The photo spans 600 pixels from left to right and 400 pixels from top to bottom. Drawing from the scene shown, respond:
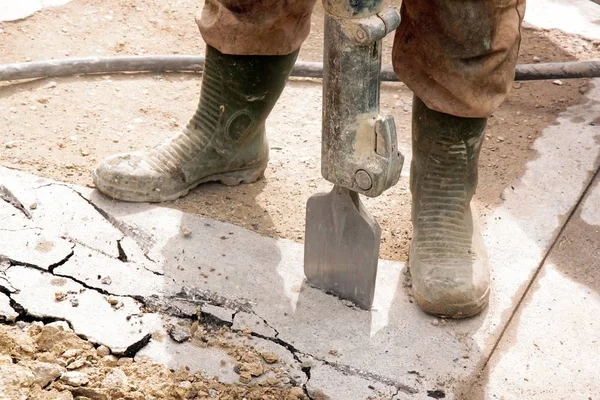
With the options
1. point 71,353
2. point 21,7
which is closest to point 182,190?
point 71,353

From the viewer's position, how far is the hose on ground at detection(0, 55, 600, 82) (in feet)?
11.1

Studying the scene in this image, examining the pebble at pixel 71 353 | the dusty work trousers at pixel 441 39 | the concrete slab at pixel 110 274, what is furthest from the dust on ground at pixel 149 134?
the dusty work trousers at pixel 441 39

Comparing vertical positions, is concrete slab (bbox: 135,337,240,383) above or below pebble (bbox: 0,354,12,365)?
below

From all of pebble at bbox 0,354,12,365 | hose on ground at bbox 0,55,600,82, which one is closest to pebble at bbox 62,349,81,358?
pebble at bbox 0,354,12,365

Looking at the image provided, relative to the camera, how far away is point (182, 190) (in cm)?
275

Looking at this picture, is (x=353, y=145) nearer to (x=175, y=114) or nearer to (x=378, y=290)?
(x=378, y=290)

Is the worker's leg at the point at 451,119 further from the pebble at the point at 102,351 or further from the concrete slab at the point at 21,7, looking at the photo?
the concrete slab at the point at 21,7

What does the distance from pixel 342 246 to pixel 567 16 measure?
2.49 m

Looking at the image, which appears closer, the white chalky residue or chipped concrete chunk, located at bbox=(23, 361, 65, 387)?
chipped concrete chunk, located at bbox=(23, 361, 65, 387)

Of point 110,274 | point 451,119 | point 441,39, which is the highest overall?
point 441,39

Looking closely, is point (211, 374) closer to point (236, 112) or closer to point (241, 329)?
point (241, 329)

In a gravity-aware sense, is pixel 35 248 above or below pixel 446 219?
below

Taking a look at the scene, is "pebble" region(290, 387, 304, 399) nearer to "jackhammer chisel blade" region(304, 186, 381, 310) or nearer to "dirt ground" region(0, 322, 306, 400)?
"dirt ground" region(0, 322, 306, 400)

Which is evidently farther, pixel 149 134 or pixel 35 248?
pixel 149 134
